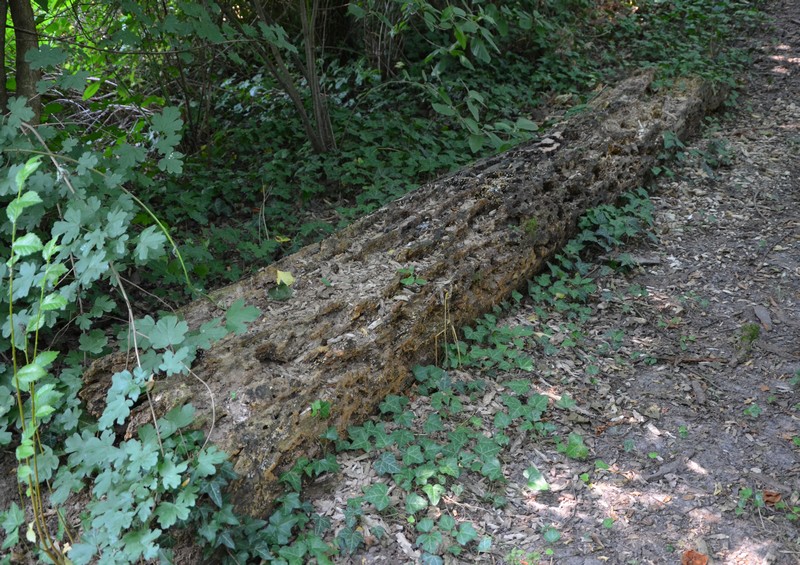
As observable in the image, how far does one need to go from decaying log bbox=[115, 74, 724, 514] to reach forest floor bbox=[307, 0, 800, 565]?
11.0 inches

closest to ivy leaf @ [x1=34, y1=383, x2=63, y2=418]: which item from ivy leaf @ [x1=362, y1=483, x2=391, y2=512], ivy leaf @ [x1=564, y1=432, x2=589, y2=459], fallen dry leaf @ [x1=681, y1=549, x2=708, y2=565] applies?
ivy leaf @ [x1=362, y1=483, x2=391, y2=512]

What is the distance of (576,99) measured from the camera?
636 cm

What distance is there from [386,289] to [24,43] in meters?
2.38

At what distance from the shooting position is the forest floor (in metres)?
2.48

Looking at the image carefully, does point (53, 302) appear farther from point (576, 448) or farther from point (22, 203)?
point (576, 448)

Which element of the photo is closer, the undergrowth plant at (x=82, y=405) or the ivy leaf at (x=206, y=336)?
the undergrowth plant at (x=82, y=405)

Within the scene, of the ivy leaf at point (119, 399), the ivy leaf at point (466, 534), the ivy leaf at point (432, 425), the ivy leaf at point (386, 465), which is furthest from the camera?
the ivy leaf at point (432, 425)

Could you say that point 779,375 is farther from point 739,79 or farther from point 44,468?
point 739,79

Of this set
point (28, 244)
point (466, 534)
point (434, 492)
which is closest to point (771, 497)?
point (466, 534)

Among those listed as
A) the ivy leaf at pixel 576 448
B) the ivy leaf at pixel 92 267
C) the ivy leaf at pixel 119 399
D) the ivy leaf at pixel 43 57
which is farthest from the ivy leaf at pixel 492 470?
the ivy leaf at pixel 43 57

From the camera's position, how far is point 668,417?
3.10 meters

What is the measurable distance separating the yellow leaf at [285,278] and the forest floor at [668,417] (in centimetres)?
94

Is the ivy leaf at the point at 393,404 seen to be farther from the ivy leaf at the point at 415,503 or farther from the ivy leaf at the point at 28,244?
the ivy leaf at the point at 28,244

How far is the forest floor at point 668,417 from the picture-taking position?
248 cm
